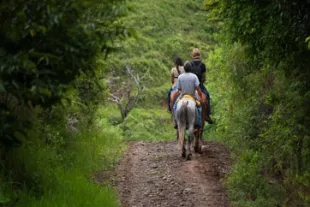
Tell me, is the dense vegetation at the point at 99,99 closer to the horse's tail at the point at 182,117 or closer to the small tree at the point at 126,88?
the horse's tail at the point at 182,117

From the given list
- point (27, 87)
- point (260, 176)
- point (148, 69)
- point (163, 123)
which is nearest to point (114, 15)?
point (27, 87)

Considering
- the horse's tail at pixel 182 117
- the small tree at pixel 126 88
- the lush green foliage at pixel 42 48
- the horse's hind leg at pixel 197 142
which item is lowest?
the small tree at pixel 126 88

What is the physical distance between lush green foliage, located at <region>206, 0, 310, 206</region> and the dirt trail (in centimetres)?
60

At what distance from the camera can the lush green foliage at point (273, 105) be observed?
27.8 ft

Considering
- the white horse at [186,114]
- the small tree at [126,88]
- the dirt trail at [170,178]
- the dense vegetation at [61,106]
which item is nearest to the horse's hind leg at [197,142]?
the dirt trail at [170,178]

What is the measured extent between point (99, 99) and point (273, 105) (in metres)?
5.95

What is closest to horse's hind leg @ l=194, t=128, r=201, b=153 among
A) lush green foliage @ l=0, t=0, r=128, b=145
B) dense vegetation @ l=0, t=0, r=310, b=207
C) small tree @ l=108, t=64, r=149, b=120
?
dense vegetation @ l=0, t=0, r=310, b=207

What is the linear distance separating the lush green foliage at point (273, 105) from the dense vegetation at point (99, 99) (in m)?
0.02

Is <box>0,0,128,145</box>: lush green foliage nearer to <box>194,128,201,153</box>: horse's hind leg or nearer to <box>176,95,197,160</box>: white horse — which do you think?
<box>176,95,197,160</box>: white horse

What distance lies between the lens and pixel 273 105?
10086 millimetres

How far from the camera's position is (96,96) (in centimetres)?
1473

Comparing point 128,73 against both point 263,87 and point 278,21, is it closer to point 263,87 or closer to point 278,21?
point 263,87

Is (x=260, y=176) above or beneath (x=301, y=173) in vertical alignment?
beneath

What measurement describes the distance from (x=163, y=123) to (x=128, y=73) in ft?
9.51
